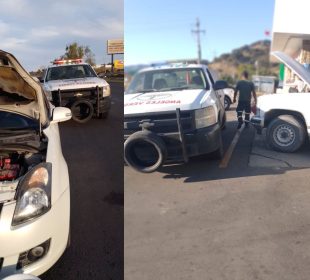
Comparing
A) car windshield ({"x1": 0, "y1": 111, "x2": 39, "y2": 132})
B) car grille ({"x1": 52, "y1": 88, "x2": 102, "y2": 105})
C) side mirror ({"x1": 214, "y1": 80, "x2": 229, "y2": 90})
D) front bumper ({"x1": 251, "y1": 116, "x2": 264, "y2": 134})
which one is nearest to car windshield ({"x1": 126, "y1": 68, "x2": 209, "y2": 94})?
side mirror ({"x1": 214, "y1": 80, "x2": 229, "y2": 90})

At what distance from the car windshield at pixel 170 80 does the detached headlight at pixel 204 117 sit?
0.49 m

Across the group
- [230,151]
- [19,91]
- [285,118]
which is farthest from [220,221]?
[285,118]

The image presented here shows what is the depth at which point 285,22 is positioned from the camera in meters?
2.86

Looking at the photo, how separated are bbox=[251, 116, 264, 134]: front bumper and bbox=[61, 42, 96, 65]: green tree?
9.46 feet

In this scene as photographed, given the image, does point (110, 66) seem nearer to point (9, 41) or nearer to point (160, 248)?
point (9, 41)

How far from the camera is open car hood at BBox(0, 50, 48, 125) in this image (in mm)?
3098

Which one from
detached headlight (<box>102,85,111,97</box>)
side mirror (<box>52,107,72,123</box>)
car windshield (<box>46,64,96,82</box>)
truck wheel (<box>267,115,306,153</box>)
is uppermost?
car windshield (<box>46,64,96,82</box>)

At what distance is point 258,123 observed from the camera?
515 cm

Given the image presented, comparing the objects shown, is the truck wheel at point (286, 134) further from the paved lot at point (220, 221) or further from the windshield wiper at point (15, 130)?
the windshield wiper at point (15, 130)

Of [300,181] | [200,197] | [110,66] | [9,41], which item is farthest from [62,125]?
[300,181]

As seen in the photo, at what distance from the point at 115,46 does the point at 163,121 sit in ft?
4.44

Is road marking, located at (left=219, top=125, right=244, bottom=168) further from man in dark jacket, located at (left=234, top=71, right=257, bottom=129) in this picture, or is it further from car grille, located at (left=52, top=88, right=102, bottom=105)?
car grille, located at (left=52, top=88, right=102, bottom=105)

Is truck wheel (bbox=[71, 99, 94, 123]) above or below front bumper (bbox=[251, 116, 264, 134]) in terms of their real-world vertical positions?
above

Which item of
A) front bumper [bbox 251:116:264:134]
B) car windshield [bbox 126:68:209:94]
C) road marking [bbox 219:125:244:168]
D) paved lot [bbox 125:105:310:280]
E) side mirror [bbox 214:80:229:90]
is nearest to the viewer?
paved lot [bbox 125:105:310:280]
